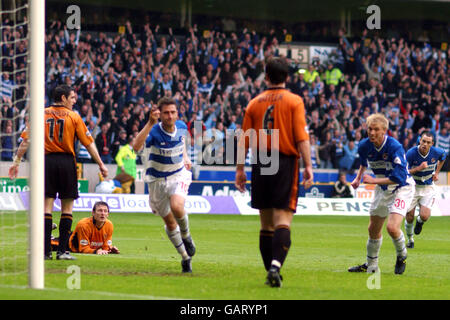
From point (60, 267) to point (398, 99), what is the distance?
24.6 metres

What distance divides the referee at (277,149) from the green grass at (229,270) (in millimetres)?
749

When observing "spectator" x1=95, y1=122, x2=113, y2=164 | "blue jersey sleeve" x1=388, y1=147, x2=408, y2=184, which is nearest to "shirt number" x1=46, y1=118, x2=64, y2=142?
"blue jersey sleeve" x1=388, y1=147, x2=408, y2=184

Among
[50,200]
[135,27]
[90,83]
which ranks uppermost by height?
[135,27]

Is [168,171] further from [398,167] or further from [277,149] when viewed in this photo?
[398,167]

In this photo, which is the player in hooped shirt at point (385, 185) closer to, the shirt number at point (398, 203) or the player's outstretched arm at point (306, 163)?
the shirt number at point (398, 203)

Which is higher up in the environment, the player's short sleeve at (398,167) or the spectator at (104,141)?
the player's short sleeve at (398,167)

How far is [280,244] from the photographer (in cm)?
840

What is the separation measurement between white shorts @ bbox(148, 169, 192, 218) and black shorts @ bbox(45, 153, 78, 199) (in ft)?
5.27

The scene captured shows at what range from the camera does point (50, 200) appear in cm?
1120

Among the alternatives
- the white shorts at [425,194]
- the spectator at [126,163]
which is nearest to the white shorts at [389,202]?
the white shorts at [425,194]

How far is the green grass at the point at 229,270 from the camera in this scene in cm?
805

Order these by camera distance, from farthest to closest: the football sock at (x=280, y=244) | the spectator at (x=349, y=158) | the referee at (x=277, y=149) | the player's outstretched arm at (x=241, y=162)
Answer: the spectator at (x=349, y=158) < the player's outstretched arm at (x=241, y=162) < the referee at (x=277, y=149) < the football sock at (x=280, y=244)
